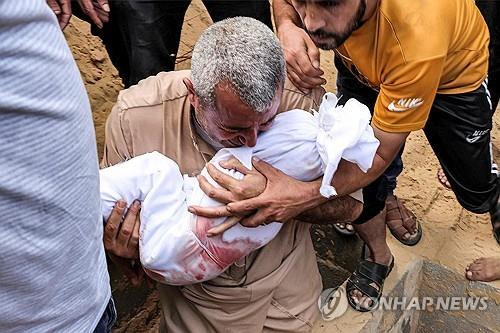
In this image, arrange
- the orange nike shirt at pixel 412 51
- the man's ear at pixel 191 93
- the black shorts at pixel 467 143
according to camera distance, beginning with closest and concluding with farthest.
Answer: the man's ear at pixel 191 93 → the orange nike shirt at pixel 412 51 → the black shorts at pixel 467 143

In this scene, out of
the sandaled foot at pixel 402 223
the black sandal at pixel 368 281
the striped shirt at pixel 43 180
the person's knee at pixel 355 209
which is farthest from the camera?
the sandaled foot at pixel 402 223

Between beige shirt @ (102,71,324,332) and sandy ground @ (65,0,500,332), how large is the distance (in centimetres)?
77

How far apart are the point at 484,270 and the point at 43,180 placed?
223 centimetres

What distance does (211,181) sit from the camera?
1.88 meters

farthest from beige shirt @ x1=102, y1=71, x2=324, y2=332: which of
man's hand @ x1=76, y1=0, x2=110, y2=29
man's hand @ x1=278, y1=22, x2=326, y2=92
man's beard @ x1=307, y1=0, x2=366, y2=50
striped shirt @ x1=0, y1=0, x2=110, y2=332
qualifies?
striped shirt @ x1=0, y1=0, x2=110, y2=332

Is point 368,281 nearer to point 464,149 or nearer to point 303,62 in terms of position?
point 464,149

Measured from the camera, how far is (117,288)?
116 inches

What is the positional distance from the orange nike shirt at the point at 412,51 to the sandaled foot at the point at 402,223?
786mm

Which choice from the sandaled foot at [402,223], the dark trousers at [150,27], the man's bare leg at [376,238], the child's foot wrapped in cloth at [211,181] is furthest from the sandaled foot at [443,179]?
the child's foot wrapped in cloth at [211,181]

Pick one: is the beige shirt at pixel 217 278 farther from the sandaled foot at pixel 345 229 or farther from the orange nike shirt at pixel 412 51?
the sandaled foot at pixel 345 229

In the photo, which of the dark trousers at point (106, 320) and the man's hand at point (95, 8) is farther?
the man's hand at point (95, 8)

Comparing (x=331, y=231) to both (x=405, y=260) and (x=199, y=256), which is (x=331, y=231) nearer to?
(x=405, y=260)

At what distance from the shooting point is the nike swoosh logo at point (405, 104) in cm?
213

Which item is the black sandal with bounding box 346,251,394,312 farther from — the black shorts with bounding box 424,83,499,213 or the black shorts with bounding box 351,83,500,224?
the black shorts with bounding box 424,83,499,213
